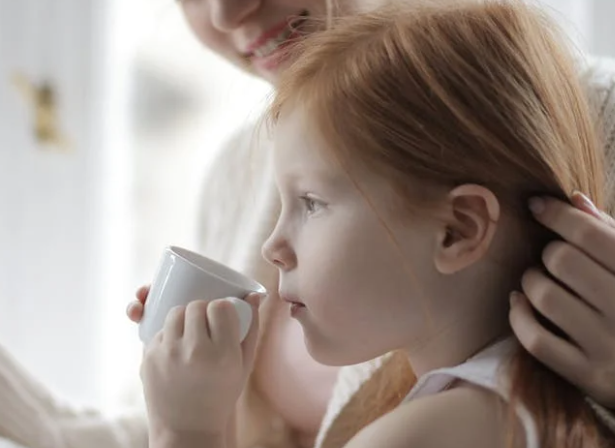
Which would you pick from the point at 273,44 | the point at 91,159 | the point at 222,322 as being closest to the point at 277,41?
the point at 273,44

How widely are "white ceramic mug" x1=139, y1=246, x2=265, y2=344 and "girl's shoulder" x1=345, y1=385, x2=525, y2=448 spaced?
0.54ft

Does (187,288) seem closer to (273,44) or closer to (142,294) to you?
(142,294)

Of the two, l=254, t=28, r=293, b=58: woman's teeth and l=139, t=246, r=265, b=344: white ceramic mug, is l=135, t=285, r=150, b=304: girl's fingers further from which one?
l=254, t=28, r=293, b=58: woman's teeth

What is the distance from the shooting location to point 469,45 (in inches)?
31.5

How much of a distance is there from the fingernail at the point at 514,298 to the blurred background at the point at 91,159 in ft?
3.68

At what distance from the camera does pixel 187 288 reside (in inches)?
33.3

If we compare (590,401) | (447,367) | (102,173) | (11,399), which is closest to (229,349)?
(447,367)

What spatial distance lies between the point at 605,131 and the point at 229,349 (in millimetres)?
424

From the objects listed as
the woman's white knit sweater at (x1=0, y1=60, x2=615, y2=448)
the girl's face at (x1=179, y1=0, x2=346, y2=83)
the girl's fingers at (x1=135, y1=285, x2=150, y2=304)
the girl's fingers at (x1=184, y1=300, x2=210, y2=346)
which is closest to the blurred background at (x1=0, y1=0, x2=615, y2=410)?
the woman's white knit sweater at (x1=0, y1=60, x2=615, y2=448)

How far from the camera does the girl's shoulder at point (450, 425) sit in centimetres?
71

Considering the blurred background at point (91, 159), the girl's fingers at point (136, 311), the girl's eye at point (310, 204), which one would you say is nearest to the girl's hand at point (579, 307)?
the girl's eye at point (310, 204)

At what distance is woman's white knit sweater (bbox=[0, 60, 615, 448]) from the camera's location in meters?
1.03

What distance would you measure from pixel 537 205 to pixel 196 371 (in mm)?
291

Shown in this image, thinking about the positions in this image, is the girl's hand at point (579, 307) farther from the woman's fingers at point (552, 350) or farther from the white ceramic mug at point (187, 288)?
the white ceramic mug at point (187, 288)
